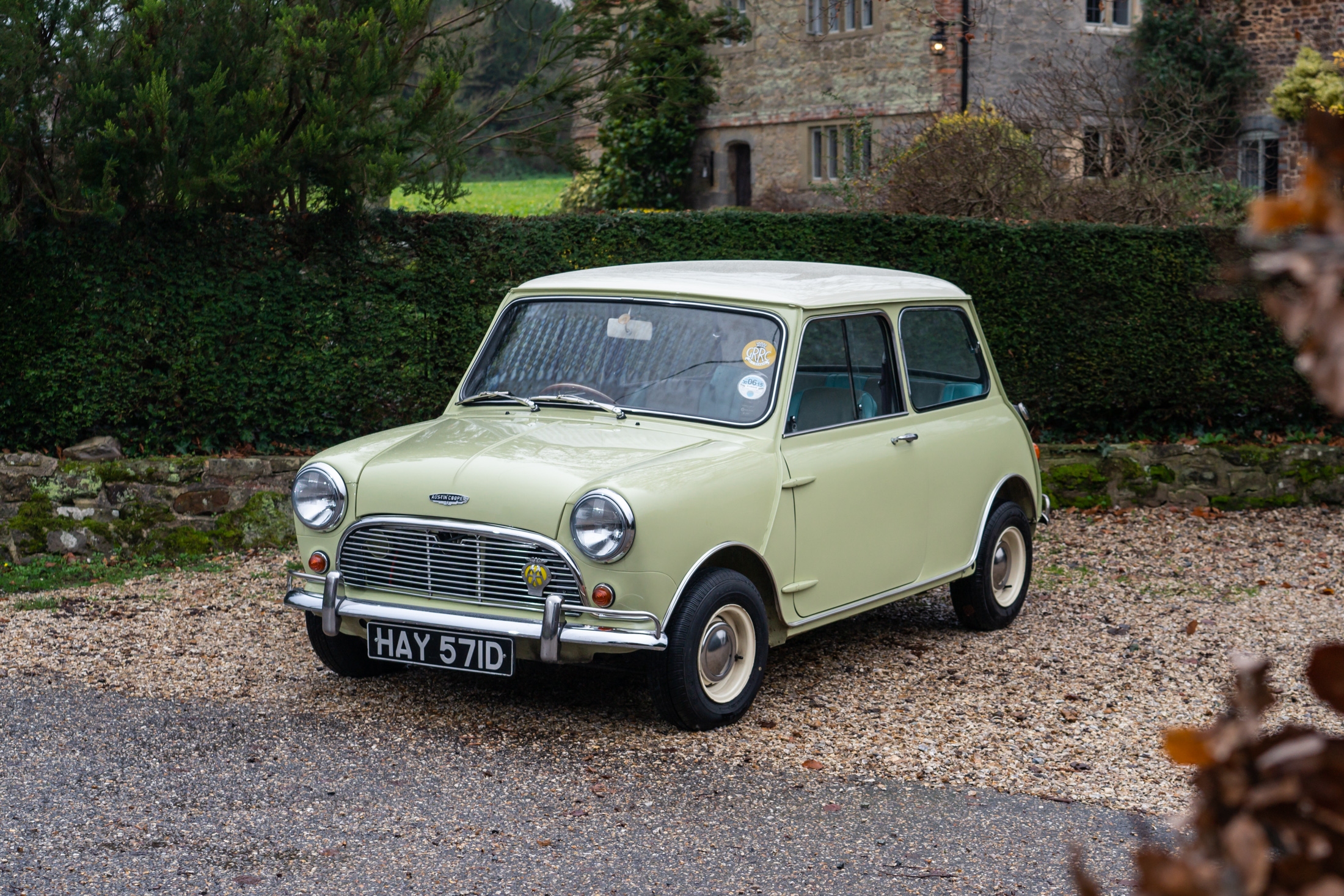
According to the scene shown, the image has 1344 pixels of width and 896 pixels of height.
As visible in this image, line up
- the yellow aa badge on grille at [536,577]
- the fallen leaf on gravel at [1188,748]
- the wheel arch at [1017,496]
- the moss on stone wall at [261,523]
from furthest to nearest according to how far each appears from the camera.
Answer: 1. the moss on stone wall at [261,523]
2. the wheel arch at [1017,496]
3. the yellow aa badge on grille at [536,577]
4. the fallen leaf on gravel at [1188,748]

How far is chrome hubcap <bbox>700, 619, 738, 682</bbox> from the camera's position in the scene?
5.10m

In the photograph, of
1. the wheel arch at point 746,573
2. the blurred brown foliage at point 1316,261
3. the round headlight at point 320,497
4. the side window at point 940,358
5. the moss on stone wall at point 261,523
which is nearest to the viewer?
the blurred brown foliage at point 1316,261

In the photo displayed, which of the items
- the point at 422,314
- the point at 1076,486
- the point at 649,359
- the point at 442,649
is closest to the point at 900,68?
the point at 1076,486

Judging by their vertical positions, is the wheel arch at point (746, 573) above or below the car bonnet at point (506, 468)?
below

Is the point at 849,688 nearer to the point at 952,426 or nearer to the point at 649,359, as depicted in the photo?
the point at 952,426

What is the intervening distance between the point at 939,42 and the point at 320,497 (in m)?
18.0

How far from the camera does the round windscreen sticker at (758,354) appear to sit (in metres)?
5.62

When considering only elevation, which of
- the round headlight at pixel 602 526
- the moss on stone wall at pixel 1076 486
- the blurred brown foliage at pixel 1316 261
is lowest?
the moss on stone wall at pixel 1076 486

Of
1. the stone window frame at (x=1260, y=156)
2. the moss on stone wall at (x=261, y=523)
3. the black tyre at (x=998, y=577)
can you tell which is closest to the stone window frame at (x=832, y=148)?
the stone window frame at (x=1260, y=156)

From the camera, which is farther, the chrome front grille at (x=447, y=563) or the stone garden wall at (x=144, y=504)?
the stone garden wall at (x=144, y=504)

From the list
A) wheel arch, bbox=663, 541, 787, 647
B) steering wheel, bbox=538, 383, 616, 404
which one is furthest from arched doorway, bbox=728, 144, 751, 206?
wheel arch, bbox=663, 541, 787, 647

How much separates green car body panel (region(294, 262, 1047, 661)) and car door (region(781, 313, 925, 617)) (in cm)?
1

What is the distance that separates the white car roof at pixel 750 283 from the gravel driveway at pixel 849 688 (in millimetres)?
1715

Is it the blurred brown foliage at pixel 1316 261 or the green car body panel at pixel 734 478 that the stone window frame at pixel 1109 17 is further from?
the blurred brown foliage at pixel 1316 261
